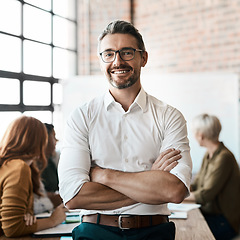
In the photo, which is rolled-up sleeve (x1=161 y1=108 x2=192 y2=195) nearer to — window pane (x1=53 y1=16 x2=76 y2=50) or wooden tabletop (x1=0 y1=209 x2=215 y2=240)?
wooden tabletop (x1=0 y1=209 x2=215 y2=240)

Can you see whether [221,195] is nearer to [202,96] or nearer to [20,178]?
[202,96]

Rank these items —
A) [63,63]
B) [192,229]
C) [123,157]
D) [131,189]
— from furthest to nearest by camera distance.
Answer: [63,63] → [192,229] → [123,157] → [131,189]

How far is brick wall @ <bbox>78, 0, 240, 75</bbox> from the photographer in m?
4.91

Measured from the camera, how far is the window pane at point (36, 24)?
4.77 metres

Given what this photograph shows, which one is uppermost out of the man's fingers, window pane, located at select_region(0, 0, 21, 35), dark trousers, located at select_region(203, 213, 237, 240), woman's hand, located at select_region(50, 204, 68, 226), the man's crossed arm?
window pane, located at select_region(0, 0, 21, 35)

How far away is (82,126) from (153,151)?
14.9 inches

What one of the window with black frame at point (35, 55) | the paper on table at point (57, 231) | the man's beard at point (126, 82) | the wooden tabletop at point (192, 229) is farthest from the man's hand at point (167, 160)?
the window with black frame at point (35, 55)

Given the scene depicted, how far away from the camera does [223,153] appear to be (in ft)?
10.5

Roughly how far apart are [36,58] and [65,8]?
110cm

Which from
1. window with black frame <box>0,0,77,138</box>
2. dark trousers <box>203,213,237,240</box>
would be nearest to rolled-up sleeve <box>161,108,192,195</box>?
dark trousers <box>203,213,237,240</box>

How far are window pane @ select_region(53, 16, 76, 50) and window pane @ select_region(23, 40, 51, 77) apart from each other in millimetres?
288

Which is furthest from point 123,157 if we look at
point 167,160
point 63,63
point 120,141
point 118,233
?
point 63,63

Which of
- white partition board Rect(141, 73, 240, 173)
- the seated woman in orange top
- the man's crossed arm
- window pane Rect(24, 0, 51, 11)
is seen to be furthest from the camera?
window pane Rect(24, 0, 51, 11)

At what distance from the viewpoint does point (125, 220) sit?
66.2 inches
